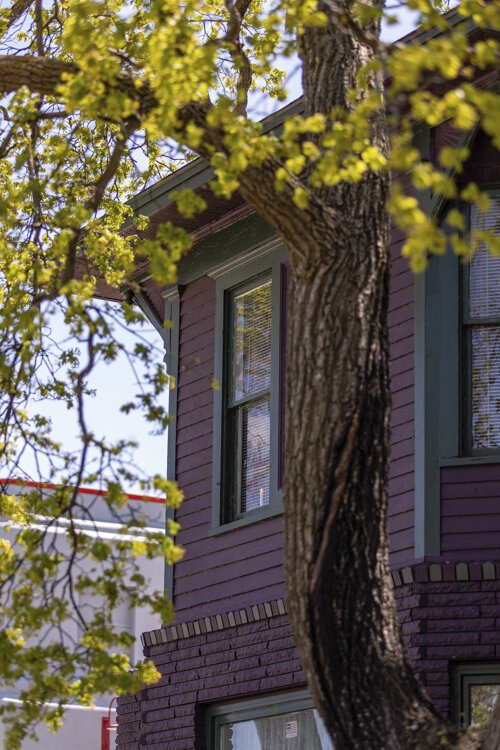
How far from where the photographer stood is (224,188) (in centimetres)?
602

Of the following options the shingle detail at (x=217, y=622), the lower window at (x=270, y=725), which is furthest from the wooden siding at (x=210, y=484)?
the lower window at (x=270, y=725)

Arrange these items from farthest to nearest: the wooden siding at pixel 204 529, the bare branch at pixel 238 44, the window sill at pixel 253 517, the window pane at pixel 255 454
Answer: the window pane at pixel 255 454
the wooden siding at pixel 204 529
the window sill at pixel 253 517
the bare branch at pixel 238 44

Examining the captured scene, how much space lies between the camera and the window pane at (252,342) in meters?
11.9

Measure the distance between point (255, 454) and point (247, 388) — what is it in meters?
0.60

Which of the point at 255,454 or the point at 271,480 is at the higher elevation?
the point at 255,454

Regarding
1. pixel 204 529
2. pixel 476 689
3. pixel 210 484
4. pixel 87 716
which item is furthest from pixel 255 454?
pixel 87 716

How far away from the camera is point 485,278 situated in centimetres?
984

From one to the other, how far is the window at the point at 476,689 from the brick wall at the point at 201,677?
62.3 inches

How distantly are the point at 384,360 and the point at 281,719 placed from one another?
5.27m

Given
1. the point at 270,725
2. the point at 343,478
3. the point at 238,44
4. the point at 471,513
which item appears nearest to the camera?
the point at 343,478

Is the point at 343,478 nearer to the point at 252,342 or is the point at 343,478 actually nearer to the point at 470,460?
the point at 470,460

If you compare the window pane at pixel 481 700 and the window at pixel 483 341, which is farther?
the window at pixel 483 341

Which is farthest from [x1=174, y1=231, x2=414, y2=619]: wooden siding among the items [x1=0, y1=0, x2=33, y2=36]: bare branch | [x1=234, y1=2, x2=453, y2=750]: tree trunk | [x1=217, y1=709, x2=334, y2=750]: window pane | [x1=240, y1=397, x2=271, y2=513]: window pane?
[x1=234, y1=2, x2=453, y2=750]: tree trunk

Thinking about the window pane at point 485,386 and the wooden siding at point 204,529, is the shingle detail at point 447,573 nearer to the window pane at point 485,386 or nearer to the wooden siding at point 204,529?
the window pane at point 485,386
